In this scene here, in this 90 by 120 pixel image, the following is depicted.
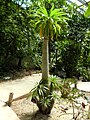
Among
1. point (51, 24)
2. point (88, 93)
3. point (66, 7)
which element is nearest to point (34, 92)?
point (51, 24)

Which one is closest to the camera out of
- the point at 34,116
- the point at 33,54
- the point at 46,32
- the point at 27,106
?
the point at 46,32

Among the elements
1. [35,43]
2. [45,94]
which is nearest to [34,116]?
[45,94]

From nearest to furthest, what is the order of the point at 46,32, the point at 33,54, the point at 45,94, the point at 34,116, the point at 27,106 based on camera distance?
the point at 46,32 → the point at 45,94 → the point at 34,116 → the point at 27,106 → the point at 33,54

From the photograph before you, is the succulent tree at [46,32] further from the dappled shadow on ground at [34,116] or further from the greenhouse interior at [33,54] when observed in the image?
the greenhouse interior at [33,54]

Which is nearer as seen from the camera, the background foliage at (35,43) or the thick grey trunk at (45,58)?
the thick grey trunk at (45,58)

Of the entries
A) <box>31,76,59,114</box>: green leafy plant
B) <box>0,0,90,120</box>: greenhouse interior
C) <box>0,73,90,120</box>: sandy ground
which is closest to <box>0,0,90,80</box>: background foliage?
<box>0,0,90,120</box>: greenhouse interior

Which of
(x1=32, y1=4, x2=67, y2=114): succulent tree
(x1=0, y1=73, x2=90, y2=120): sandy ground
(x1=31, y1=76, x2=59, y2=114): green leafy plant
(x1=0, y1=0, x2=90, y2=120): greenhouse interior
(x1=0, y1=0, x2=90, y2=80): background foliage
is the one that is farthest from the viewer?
(x1=0, y1=0, x2=90, y2=80): background foliage

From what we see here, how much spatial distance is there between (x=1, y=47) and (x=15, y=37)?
1.72 feet

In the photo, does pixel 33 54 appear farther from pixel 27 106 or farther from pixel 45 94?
pixel 45 94

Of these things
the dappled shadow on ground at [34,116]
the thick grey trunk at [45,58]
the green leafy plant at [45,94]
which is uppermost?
the thick grey trunk at [45,58]

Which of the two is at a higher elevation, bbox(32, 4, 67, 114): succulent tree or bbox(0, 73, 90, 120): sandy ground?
bbox(32, 4, 67, 114): succulent tree

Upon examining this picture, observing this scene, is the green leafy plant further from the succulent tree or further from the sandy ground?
the sandy ground

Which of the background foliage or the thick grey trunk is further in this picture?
the background foliage

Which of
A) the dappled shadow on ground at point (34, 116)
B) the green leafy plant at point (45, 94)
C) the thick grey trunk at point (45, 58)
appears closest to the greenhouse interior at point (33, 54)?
the dappled shadow on ground at point (34, 116)
